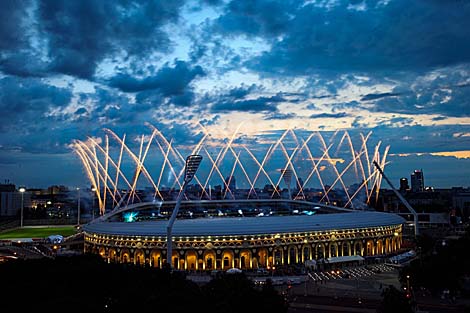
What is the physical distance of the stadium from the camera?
57219 mm

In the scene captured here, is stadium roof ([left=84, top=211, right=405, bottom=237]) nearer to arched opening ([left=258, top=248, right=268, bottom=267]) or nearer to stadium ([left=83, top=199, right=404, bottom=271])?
stadium ([left=83, top=199, right=404, bottom=271])

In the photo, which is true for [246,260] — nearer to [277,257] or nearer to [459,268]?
[277,257]

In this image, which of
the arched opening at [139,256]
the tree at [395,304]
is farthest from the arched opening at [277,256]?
the tree at [395,304]

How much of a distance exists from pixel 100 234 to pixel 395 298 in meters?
44.4

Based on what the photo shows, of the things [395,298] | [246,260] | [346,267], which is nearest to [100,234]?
[246,260]

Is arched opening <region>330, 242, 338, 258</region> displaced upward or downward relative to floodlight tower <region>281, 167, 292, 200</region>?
downward

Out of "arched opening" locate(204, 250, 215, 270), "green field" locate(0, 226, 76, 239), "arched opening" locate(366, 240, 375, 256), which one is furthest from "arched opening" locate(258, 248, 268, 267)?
"green field" locate(0, 226, 76, 239)

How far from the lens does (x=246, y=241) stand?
57.9m

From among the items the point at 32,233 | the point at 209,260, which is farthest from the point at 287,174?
the point at 32,233

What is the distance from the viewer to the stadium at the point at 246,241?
188ft

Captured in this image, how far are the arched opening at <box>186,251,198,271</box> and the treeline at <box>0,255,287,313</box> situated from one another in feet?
68.8

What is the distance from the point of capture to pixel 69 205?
159500mm

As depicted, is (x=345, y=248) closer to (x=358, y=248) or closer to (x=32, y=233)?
(x=358, y=248)

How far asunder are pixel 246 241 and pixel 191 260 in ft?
24.6
